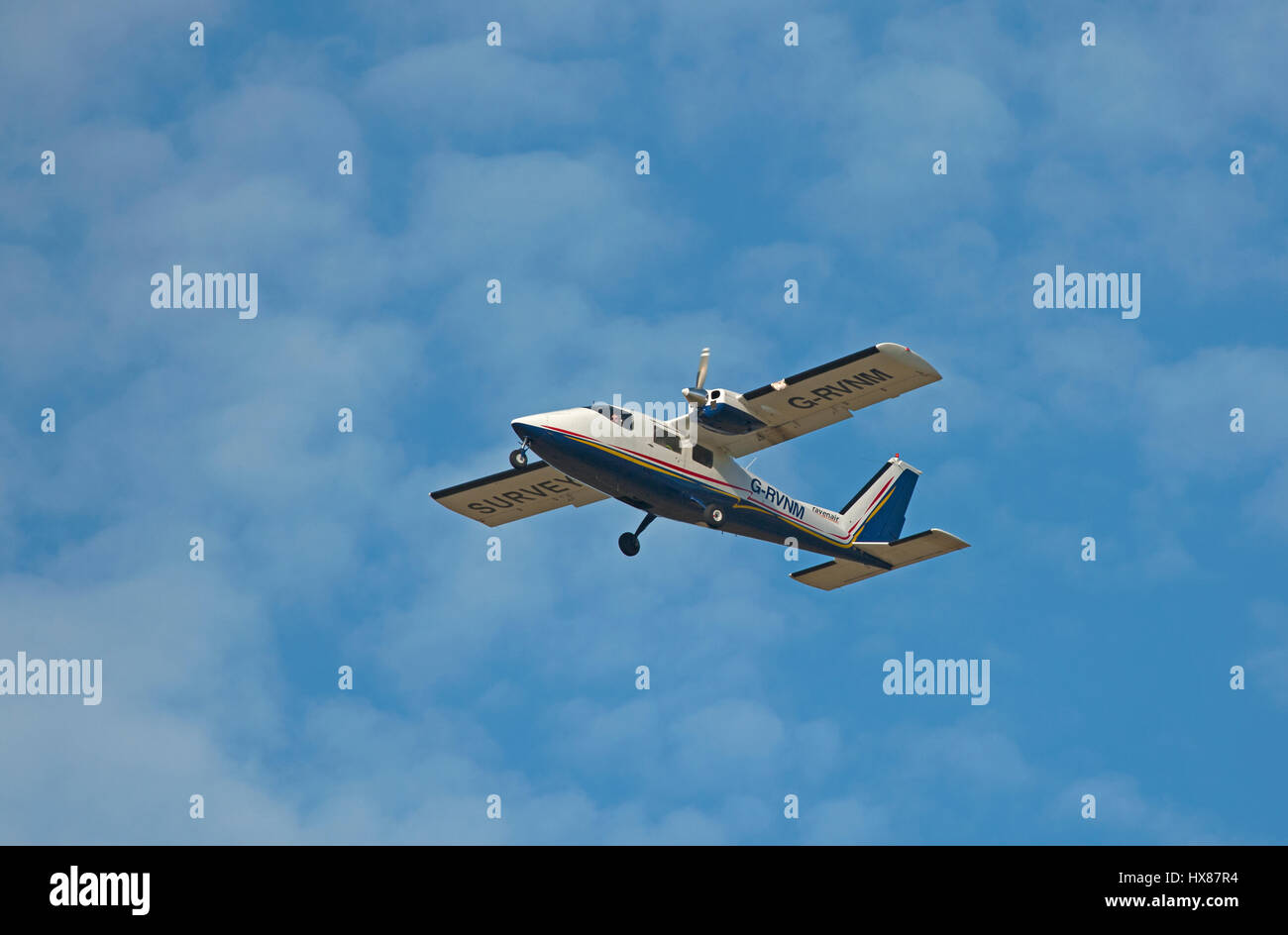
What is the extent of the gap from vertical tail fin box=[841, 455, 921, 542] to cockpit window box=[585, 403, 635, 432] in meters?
7.75

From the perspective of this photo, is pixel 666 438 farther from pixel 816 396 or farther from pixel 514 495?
pixel 514 495

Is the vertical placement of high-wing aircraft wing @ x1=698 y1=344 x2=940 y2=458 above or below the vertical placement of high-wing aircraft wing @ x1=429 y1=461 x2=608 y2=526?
above

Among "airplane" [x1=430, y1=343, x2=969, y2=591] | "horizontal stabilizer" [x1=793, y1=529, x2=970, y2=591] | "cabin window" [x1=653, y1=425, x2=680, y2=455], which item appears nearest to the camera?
"airplane" [x1=430, y1=343, x2=969, y2=591]

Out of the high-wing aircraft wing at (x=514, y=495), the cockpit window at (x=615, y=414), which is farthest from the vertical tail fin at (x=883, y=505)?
the cockpit window at (x=615, y=414)

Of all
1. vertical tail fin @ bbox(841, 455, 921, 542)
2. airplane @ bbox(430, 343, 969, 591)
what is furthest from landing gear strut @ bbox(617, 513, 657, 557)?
vertical tail fin @ bbox(841, 455, 921, 542)

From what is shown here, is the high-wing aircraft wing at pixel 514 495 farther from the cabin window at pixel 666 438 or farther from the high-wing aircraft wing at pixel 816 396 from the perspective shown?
the high-wing aircraft wing at pixel 816 396

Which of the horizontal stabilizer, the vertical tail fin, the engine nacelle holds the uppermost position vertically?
the engine nacelle

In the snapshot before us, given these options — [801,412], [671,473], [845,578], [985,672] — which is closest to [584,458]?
[671,473]

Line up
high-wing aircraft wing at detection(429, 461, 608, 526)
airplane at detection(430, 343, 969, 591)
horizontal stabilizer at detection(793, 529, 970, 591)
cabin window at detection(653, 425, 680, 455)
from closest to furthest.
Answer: airplane at detection(430, 343, 969, 591) < cabin window at detection(653, 425, 680, 455) < horizontal stabilizer at detection(793, 529, 970, 591) < high-wing aircraft wing at detection(429, 461, 608, 526)

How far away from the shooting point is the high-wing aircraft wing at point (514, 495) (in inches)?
1683

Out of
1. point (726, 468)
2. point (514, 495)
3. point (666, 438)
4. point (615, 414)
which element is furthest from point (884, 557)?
point (514, 495)

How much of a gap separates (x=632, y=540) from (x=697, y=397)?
3.96 metres

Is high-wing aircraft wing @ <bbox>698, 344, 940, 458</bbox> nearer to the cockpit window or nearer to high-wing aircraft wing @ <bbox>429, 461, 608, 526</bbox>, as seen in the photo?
the cockpit window

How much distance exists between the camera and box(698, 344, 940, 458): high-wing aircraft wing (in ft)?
123
